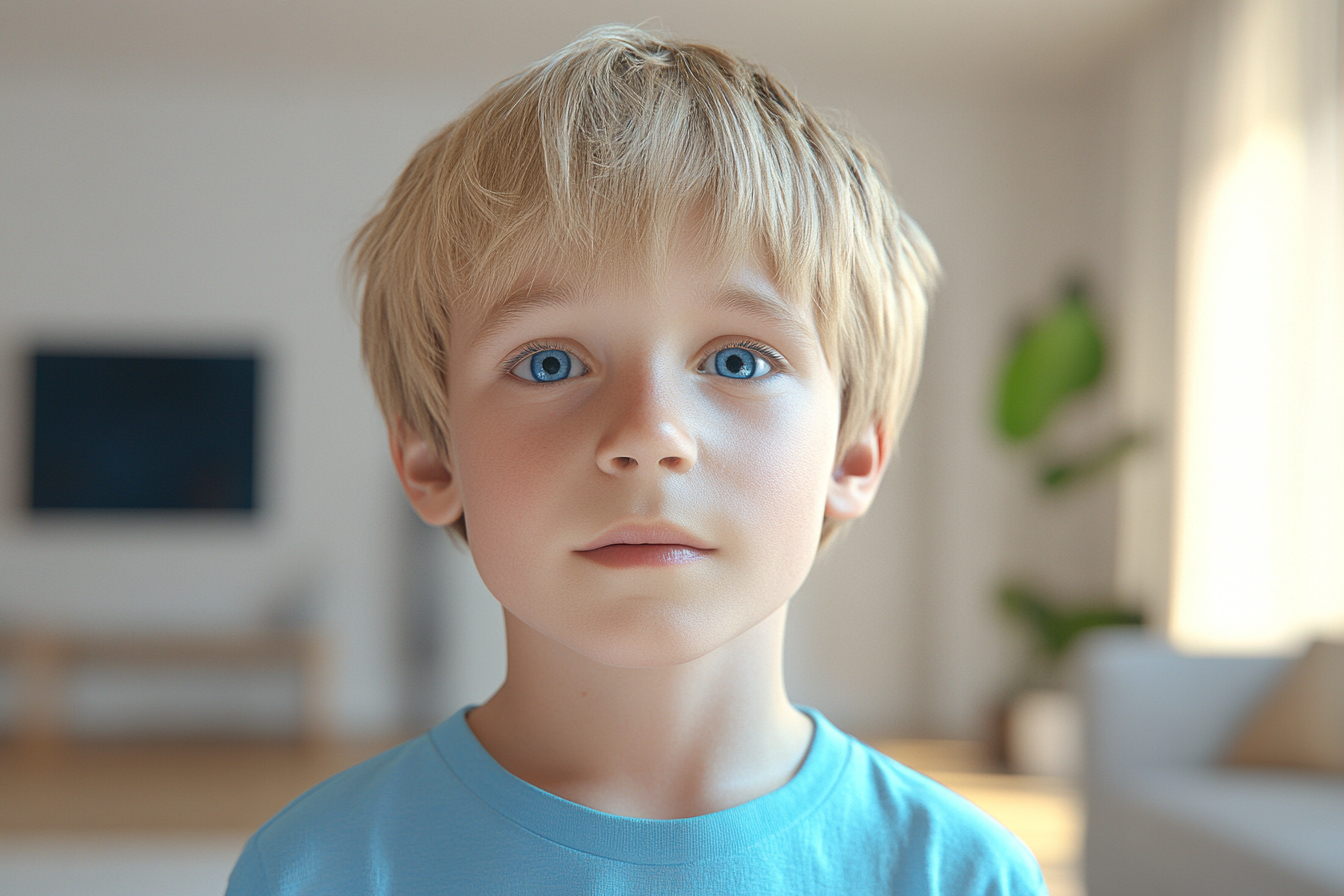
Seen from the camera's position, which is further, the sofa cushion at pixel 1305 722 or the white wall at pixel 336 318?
the white wall at pixel 336 318

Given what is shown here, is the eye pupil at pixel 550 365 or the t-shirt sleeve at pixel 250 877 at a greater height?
the eye pupil at pixel 550 365

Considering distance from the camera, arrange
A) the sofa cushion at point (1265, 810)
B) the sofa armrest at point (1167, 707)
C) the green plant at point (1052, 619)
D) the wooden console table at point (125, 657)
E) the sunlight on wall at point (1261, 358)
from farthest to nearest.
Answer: the wooden console table at point (125, 657) → the green plant at point (1052, 619) → the sunlight on wall at point (1261, 358) → the sofa armrest at point (1167, 707) → the sofa cushion at point (1265, 810)

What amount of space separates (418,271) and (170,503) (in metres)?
4.71

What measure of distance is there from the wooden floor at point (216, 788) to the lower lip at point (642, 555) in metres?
2.31

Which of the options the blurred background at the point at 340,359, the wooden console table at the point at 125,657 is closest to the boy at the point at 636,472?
the blurred background at the point at 340,359

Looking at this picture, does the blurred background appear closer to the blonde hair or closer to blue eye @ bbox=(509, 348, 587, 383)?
the blonde hair

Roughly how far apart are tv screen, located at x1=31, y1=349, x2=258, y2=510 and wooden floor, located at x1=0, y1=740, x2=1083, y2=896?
1040 mm

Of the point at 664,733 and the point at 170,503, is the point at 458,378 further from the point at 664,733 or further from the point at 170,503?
the point at 170,503

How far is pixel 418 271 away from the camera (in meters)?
0.50

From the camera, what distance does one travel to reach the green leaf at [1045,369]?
12.1ft

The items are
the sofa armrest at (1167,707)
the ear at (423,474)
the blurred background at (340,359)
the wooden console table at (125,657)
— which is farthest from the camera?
the wooden console table at (125,657)

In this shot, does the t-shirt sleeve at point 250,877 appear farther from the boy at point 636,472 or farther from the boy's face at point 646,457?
the boy's face at point 646,457

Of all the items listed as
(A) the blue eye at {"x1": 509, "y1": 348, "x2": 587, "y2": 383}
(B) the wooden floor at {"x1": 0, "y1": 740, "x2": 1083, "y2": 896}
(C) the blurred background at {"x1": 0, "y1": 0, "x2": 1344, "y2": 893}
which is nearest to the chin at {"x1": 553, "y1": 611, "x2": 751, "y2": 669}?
(A) the blue eye at {"x1": 509, "y1": 348, "x2": 587, "y2": 383}

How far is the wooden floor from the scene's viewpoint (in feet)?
9.87
